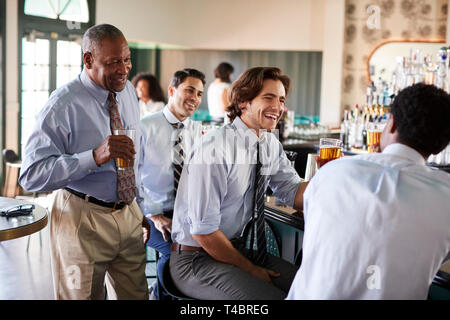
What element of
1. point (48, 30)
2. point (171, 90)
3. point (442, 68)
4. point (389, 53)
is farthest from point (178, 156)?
point (389, 53)

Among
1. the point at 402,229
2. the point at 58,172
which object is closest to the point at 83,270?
the point at 58,172

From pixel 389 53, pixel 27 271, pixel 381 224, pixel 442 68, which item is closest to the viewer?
pixel 381 224

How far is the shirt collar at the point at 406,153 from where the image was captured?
1.44 m

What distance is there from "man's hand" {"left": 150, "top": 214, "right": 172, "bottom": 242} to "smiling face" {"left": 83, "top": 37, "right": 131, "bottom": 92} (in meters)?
1.09

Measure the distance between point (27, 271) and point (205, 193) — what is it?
9.00ft

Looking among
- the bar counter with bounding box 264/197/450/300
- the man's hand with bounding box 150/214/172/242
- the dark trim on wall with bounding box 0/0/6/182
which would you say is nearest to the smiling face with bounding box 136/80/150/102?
the dark trim on wall with bounding box 0/0/6/182

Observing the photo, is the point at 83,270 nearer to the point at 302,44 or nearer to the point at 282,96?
the point at 282,96

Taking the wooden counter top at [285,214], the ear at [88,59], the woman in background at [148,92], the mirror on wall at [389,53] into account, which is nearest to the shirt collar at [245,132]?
the wooden counter top at [285,214]

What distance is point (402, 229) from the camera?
4.38 ft

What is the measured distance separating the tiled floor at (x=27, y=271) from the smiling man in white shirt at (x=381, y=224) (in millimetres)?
2442

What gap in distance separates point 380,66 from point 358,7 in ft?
3.35

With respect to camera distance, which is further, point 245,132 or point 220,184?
point 245,132

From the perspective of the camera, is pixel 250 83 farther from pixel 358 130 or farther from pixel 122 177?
pixel 358 130

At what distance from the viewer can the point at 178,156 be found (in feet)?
11.2
